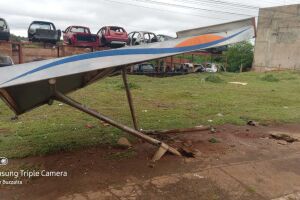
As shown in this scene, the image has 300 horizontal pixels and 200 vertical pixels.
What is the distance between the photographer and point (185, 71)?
2250 cm

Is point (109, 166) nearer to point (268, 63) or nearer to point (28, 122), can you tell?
point (28, 122)

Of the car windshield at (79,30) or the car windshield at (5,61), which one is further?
the car windshield at (79,30)

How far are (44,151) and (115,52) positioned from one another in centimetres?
→ 222

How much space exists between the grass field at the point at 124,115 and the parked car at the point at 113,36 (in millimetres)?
5359

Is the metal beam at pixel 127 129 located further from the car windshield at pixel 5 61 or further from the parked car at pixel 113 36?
the parked car at pixel 113 36

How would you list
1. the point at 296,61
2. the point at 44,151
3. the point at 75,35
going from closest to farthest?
the point at 44,151 < the point at 75,35 < the point at 296,61

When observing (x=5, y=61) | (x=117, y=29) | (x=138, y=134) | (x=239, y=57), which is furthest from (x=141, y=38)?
(x=239, y=57)

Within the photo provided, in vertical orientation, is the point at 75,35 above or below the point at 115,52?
above

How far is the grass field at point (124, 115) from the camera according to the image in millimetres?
5684

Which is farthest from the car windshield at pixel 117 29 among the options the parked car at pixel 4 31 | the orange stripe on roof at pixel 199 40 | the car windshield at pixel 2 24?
the orange stripe on roof at pixel 199 40

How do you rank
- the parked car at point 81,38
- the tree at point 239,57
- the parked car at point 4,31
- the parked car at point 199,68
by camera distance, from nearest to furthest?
the parked car at point 4,31 < the parked car at point 81,38 < the parked car at point 199,68 < the tree at point 239,57

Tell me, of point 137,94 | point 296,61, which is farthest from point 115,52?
point 296,61

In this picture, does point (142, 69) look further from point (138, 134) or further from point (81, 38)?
point (138, 134)

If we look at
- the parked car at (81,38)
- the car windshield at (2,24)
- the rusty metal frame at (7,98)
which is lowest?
the rusty metal frame at (7,98)
